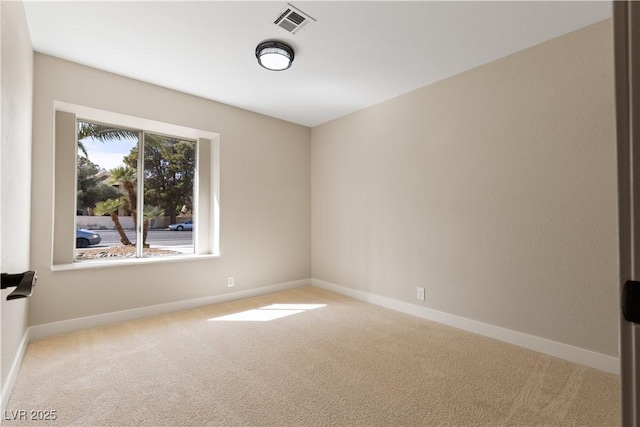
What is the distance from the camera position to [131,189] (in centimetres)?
353

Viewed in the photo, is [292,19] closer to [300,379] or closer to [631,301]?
[631,301]

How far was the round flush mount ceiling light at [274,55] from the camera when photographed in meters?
2.60

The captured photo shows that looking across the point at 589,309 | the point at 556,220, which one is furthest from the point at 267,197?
the point at 589,309

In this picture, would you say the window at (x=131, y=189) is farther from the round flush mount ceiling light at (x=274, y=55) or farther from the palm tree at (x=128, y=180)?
the round flush mount ceiling light at (x=274, y=55)

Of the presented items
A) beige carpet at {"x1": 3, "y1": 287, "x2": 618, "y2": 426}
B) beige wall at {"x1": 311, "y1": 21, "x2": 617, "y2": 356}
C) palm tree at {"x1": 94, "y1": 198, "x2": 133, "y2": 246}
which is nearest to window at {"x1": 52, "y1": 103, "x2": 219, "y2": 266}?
palm tree at {"x1": 94, "y1": 198, "x2": 133, "y2": 246}

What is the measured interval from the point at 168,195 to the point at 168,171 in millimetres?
311

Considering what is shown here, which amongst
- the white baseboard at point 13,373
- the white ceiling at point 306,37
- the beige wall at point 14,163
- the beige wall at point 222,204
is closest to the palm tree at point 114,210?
the beige wall at point 222,204

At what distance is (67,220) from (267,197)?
7.45ft

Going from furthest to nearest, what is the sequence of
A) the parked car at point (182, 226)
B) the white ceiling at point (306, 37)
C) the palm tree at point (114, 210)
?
the parked car at point (182, 226), the palm tree at point (114, 210), the white ceiling at point (306, 37)

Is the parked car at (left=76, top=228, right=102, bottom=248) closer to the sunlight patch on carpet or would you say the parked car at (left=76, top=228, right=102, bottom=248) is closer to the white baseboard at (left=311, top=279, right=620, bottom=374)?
the sunlight patch on carpet

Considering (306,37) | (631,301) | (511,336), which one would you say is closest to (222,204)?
(306,37)

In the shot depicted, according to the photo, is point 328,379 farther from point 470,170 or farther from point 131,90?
point 131,90

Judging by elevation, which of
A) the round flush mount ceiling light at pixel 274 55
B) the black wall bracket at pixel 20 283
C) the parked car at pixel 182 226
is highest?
the round flush mount ceiling light at pixel 274 55

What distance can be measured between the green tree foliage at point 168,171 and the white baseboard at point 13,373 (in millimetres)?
1739
